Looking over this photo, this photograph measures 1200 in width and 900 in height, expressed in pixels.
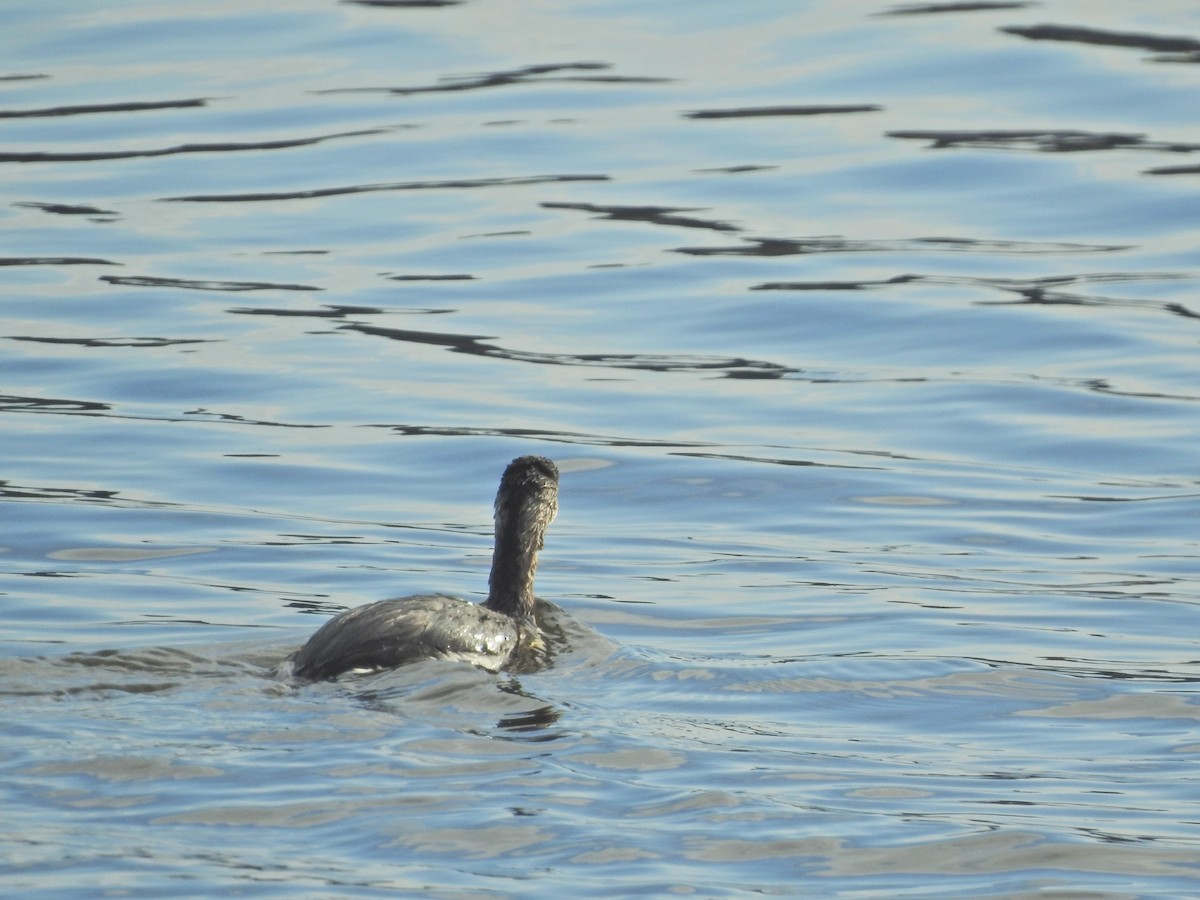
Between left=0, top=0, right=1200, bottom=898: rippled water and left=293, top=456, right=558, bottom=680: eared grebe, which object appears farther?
left=293, top=456, right=558, bottom=680: eared grebe

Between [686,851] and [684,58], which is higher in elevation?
[684,58]

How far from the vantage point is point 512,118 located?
25.6m

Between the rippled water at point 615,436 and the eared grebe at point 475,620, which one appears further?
the eared grebe at point 475,620

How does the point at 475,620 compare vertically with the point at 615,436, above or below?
above

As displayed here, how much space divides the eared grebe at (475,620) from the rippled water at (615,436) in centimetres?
17

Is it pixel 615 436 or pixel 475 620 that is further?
pixel 615 436

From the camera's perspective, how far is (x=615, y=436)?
15.7 metres

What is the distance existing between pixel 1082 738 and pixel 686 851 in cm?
249

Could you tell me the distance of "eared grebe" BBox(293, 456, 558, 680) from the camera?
9742 millimetres

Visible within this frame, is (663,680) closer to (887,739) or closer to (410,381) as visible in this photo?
(887,739)

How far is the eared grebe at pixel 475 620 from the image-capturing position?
32.0 ft

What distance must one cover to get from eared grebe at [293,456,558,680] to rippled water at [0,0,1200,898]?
169mm

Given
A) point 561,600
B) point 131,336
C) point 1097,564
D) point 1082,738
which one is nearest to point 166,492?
point 561,600

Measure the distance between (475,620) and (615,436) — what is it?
5.46m
